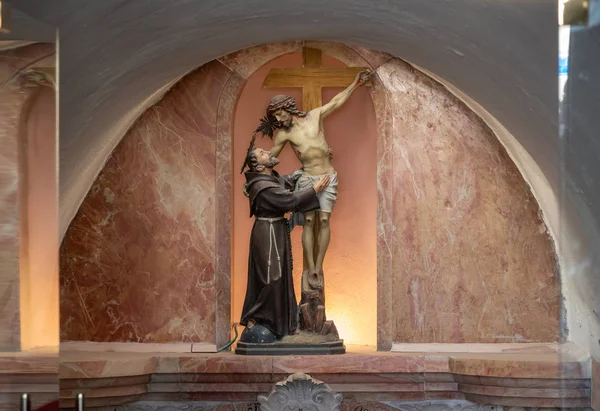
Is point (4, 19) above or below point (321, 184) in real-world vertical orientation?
above

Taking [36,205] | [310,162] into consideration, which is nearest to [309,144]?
[310,162]

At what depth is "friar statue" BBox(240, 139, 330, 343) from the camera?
714 centimetres

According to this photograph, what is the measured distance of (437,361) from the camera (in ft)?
23.2

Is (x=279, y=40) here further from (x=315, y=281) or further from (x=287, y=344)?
(x=287, y=344)

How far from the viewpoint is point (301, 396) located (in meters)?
6.71

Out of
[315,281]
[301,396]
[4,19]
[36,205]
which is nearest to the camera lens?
[4,19]

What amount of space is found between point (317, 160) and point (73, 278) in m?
1.67

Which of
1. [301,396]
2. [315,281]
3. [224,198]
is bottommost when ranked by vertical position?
[301,396]

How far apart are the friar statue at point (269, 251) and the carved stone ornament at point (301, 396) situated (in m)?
0.49

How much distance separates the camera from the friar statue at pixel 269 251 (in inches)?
281

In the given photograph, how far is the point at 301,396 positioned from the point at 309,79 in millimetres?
2039

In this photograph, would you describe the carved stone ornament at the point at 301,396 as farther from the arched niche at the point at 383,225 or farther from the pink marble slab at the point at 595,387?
the pink marble slab at the point at 595,387

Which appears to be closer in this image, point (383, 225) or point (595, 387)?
point (595, 387)

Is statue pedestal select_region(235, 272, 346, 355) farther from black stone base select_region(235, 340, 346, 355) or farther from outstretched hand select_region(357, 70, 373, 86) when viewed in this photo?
outstretched hand select_region(357, 70, 373, 86)
